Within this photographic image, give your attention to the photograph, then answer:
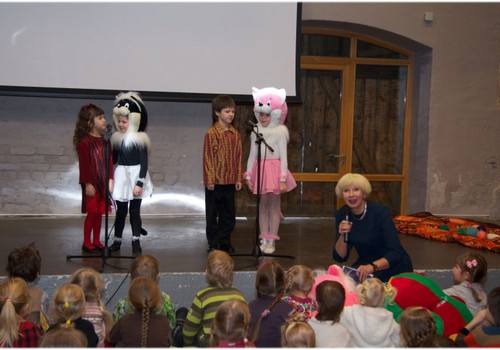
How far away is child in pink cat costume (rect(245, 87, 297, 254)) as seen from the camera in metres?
5.19

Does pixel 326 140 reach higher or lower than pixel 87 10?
lower

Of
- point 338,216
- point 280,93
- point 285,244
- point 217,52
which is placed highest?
point 217,52

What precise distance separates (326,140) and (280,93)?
3.12 m

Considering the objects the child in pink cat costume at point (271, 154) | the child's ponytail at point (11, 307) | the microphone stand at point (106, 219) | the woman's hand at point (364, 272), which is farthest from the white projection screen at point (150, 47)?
the child's ponytail at point (11, 307)

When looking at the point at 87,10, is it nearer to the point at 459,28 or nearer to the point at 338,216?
the point at 338,216

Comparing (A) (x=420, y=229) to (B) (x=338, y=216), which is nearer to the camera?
(B) (x=338, y=216)

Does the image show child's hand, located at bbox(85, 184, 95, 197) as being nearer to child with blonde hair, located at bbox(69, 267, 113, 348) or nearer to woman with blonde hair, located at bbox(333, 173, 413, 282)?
child with blonde hair, located at bbox(69, 267, 113, 348)

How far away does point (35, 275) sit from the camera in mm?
3473

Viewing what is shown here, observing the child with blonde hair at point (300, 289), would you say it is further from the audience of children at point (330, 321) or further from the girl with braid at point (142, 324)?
the girl with braid at point (142, 324)

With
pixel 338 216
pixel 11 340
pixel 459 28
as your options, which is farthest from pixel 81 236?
pixel 459 28

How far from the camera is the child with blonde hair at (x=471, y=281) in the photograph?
3766 mm

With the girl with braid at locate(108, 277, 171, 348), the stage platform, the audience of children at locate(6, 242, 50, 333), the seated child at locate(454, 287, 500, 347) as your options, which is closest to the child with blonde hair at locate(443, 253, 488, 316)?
the seated child at locate(454, 287, 500, 347)

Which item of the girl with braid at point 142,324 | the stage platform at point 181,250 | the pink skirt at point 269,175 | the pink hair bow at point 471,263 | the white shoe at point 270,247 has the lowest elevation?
the stage platform at point 181,250

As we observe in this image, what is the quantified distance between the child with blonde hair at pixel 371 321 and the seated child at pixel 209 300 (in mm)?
540
